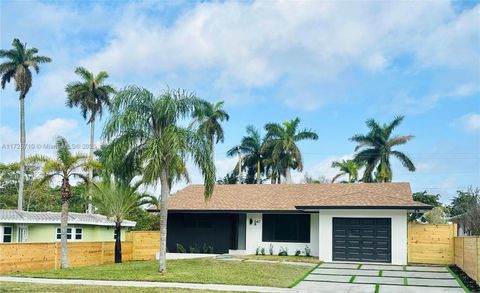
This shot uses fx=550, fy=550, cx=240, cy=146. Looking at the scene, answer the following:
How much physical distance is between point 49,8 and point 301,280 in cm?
1205

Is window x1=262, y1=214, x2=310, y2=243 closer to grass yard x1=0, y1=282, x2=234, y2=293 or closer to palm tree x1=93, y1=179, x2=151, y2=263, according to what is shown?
palm tree x1=93, y1=179, x2=151, y2=263

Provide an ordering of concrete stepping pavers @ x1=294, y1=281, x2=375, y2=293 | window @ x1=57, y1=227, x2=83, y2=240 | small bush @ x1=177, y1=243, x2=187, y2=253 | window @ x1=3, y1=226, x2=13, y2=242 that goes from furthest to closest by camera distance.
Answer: window @ x1=57, y1=227, x2=83, y2=240, small bush @ x1=177, y1=243, x2=187, y2=253, window @ x1=3, y1=226, x2=13, y2=242, concrete stepping pavers @ x1=294, y1=281, x2=375, y2=293

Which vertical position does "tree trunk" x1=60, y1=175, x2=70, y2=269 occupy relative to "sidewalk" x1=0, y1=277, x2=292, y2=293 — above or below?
above

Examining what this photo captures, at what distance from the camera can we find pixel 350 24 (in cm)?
2014

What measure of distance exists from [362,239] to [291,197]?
5965mm

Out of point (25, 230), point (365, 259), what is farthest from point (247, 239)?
point (25, 230)

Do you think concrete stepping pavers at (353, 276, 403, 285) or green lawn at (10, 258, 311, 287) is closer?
green lawn at (10, 258, 311, 287)

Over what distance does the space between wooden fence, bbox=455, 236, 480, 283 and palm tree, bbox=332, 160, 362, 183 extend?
84.9ft

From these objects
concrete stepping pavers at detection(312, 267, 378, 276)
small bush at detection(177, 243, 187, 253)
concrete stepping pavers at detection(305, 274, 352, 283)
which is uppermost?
concrete stepping pavers at detection(305, 274, 352, 283)

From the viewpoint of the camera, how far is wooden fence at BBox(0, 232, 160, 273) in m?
20.1

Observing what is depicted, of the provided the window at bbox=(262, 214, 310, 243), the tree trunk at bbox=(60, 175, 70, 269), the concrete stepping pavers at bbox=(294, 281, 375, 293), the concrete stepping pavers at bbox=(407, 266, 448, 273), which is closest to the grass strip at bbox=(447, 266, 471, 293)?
the concrete stepping pavers at bbox=(407, 266, 448, 273)

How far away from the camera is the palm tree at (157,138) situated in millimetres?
17656

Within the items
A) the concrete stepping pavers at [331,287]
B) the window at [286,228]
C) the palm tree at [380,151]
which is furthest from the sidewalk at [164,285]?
the palm tree at [380,151]

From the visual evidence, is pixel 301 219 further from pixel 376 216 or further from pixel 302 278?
pixel 302 278
